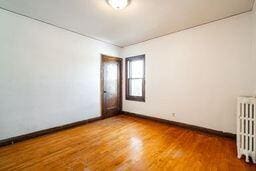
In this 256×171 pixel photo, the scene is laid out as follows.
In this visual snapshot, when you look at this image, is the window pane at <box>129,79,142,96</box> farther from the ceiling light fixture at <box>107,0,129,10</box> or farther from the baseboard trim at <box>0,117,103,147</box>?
the ceiling light fixture at <box>107,0,129,10</box>

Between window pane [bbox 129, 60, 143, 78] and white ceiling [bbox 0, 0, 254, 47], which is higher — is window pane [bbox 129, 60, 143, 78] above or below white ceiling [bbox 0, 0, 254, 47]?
below

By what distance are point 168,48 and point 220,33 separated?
1243mm

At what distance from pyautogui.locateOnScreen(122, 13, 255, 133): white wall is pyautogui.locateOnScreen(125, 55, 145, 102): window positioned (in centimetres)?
29

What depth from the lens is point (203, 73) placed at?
122 inches

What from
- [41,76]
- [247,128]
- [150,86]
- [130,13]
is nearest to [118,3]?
[130,13]

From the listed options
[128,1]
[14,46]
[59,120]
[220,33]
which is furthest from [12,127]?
[220,33]

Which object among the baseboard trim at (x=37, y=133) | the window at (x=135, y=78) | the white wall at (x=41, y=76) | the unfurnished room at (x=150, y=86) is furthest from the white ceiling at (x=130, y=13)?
the baseboard trim at (x=37, y=133)

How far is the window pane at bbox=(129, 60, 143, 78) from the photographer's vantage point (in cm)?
455

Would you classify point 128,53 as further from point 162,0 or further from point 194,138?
point 194,138

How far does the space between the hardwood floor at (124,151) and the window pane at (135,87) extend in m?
1.60

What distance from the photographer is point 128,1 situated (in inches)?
89.7

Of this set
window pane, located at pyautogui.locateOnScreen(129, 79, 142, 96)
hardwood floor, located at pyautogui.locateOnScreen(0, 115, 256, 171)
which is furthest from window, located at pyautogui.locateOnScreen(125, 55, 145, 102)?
hardwood floor, located at pyautogui.locateOnScreen(0, 115, 256, 171)

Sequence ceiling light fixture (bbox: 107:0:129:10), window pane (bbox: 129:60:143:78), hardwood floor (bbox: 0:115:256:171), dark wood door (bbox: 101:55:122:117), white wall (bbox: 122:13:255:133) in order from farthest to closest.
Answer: window pane (bbox: 129:60:143:78) → dark wood door (bbox: 101:55:122:117) → white wall (bbox: 122:13:255:133) → ceiling light fixture (bbox: 107:0:129:10) → hardwood floor (bbox: 0:115:256:171)

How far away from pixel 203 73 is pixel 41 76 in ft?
12.5
